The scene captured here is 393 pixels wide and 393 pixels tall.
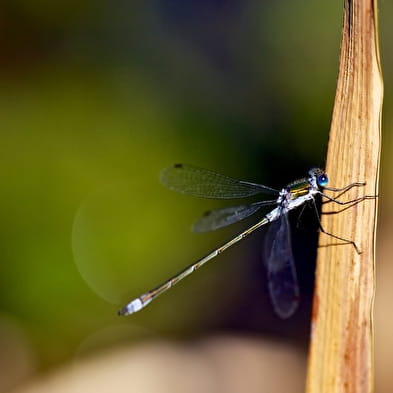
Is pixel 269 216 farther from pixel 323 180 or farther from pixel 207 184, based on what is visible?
pixel 323 180

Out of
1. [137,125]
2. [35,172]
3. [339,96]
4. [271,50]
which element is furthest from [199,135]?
[339,96]

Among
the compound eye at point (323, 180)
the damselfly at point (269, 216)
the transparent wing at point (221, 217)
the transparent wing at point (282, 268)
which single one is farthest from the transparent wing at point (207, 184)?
the compound eye at point (323, 180)

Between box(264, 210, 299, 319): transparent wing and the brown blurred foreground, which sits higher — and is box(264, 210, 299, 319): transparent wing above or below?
above

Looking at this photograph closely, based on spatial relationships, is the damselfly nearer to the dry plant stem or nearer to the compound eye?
the compound eye

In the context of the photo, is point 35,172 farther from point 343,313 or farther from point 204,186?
point 343,313

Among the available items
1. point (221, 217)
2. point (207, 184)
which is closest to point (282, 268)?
point (221, 217)

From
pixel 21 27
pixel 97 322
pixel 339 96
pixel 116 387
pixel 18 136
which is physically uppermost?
pixel 21 27

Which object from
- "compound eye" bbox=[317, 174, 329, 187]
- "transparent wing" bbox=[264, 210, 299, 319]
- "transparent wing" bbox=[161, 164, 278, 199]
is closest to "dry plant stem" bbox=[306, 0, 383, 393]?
"compound eye" bbox=[317, 174, 329, 187]
